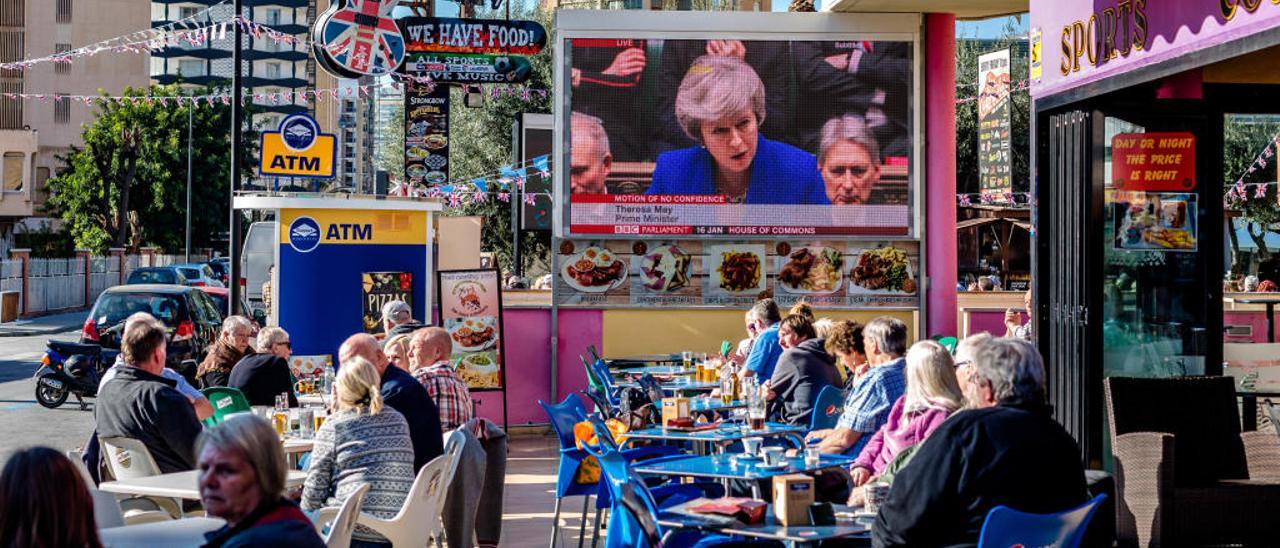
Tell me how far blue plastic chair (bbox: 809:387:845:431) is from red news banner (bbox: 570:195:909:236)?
5.31 metres

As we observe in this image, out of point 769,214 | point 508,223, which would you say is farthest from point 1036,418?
point 508,223

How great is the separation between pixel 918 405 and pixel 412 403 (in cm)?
247

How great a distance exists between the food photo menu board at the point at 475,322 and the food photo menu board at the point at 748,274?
2.60 feet

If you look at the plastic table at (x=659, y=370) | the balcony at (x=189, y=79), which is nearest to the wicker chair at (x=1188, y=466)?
the plastic table at (x=659, y=370)

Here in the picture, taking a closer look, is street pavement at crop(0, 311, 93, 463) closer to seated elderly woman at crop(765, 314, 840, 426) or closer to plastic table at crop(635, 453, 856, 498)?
seated elderly woman at crop(765, 314, 840, 426)

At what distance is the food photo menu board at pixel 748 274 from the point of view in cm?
1448

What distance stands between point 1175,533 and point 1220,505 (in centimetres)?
30

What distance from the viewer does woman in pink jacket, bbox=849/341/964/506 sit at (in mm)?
6219

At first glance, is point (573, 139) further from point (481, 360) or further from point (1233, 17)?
point (1233, 17)

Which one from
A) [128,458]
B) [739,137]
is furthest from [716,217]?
[128,458]

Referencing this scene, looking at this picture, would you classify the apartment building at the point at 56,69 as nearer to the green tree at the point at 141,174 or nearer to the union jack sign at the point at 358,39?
the green tree at the point at 141,174

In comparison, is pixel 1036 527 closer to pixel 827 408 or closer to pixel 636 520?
pixel 636 520

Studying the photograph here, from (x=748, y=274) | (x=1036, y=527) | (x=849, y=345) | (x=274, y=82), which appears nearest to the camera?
(x=1036, y=527)

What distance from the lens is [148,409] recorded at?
7.13m
